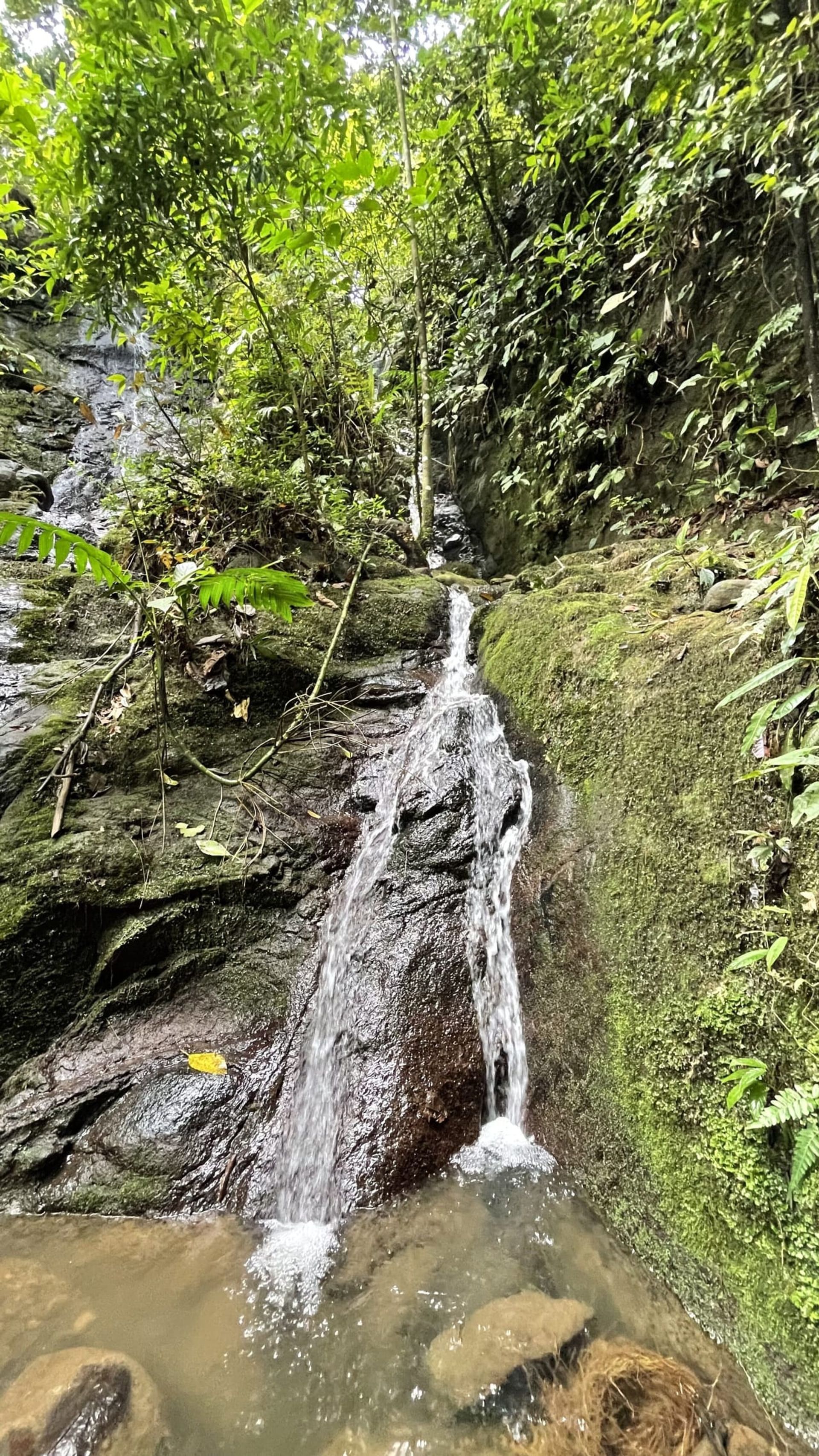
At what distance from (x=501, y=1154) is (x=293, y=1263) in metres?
0.97

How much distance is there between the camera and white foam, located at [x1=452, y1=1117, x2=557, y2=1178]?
103 inches

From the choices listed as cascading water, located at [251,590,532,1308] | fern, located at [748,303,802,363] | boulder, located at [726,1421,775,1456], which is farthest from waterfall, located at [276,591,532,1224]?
fern, located at [748,303,802,363]

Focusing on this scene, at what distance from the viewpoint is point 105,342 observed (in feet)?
41.5

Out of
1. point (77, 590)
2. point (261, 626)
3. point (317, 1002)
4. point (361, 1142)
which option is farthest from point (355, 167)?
point (361, 1142)

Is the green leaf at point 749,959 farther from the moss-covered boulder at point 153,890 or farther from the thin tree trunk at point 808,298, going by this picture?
the thin tree trunk at point 808,298

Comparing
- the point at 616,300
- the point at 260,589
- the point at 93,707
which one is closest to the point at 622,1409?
the point at 260,589

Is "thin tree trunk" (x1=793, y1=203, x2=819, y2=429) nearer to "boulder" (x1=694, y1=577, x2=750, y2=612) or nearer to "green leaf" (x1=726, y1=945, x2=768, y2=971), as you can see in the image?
"boulder" (x1=694, y1=577, x2=750, y2=612)

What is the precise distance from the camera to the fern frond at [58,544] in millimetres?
2020

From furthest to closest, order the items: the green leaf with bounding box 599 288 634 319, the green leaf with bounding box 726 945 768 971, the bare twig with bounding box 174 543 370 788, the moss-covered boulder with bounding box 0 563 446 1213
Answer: the green leaf with bounding box 599 288 634 319, the bare twig with bounding box 174 543 370 788, the moss-covered boulder with bounding box 0 563 446 1213, the green leaf with bounding box 726 945 768 971

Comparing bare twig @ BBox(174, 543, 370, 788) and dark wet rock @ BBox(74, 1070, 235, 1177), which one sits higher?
bare twig @ BBox(174, 543, 370, 788)

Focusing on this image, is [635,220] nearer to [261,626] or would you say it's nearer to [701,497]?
[701,497]

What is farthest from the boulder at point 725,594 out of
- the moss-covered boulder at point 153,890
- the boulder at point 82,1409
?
the boulder at point 82,1409

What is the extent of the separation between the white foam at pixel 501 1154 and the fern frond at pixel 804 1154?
1.23 metres

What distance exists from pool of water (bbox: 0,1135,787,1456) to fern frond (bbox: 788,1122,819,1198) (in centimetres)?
66
